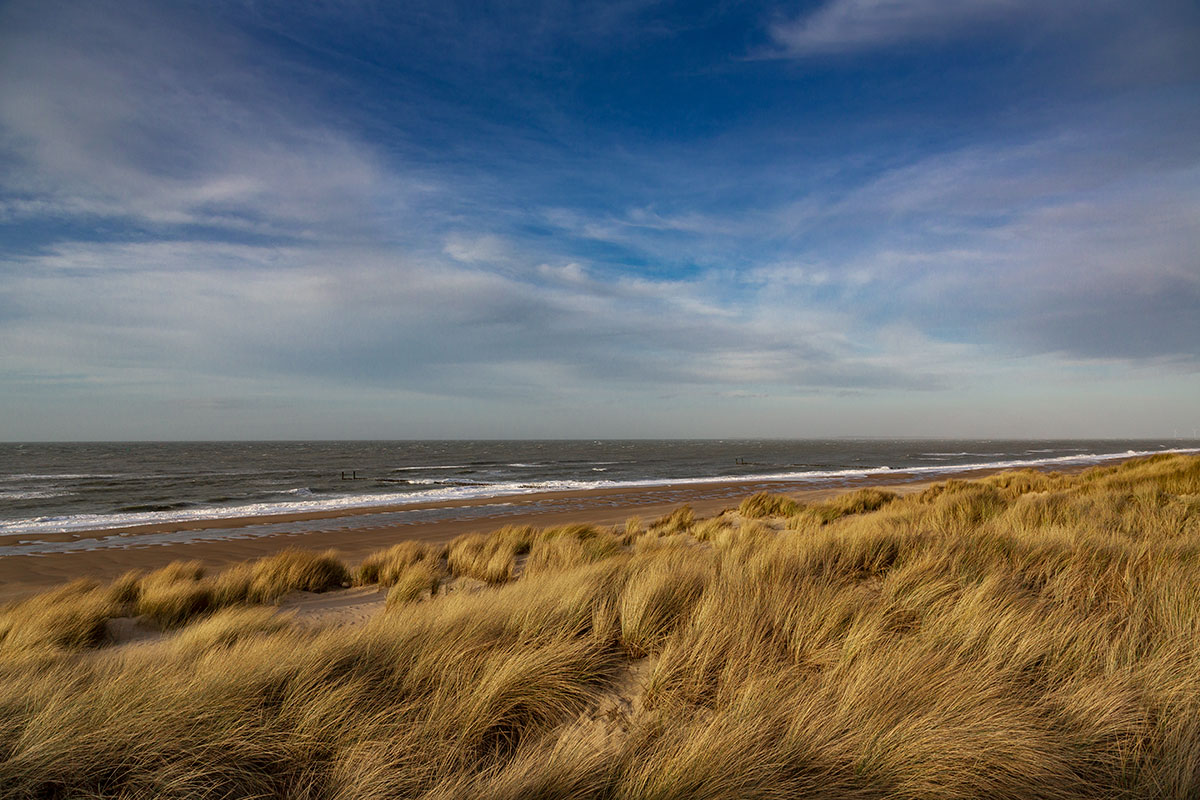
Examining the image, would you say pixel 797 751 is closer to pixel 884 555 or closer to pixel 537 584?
pixel 537 584

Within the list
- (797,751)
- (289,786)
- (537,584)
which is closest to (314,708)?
(289,786)

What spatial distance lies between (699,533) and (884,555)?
21.8 feet

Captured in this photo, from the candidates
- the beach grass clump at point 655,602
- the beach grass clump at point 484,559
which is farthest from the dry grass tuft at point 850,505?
the beach grass clump at point 655,602

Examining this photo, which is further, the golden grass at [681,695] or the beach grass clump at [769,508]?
the beach grass clump at [769,508]

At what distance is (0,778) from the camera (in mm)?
2627

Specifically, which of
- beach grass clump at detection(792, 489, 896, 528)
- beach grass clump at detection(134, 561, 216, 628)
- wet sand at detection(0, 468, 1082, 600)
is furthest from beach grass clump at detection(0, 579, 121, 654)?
beach grass clump at detection(792, 489, 896, 528)

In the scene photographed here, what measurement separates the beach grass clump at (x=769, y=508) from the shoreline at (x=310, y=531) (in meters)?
2.28

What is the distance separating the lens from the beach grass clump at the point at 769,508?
16.9 m

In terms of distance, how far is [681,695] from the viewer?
352 centimetres

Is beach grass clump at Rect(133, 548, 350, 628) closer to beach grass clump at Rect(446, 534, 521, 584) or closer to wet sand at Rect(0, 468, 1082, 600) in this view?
beach grass clump at Rect(446, 534, 521, 584)

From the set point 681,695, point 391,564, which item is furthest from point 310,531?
point 681,695

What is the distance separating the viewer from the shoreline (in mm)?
14234

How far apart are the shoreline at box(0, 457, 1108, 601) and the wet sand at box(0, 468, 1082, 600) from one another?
0.02m

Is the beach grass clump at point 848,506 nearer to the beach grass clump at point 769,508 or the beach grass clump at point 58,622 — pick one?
the beach grass clump at point 769,508
